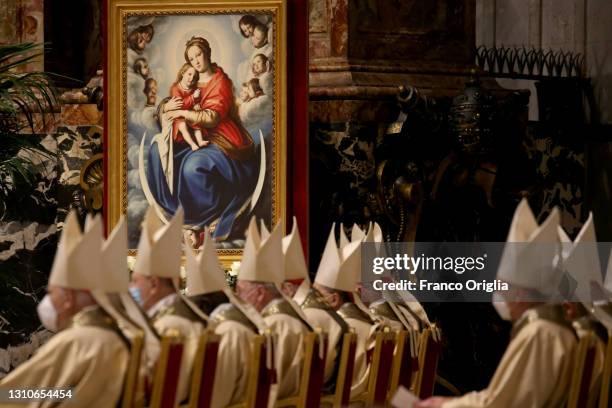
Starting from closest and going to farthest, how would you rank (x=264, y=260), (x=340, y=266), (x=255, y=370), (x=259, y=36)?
1. (x=255, y=370)
2. (x=264, y=260)
3. (x=340, y=266)
4. (x=259, y=36)

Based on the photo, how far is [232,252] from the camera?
Result: 11.8 metres

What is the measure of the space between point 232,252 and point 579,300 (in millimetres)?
4362

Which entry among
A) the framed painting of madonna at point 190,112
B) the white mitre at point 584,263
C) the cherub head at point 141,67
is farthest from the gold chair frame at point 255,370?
the cherub head at point 141,67

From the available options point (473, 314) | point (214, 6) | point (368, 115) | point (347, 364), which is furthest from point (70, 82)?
point (347, 364)

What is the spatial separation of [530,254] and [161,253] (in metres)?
1.76

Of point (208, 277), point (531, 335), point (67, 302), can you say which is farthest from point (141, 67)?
point (531, 335)

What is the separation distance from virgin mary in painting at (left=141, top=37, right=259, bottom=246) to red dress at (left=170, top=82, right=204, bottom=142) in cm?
2

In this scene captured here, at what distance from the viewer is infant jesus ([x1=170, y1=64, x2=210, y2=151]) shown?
11867 millimetres

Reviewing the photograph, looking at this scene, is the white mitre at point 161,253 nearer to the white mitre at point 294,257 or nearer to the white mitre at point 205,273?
the white mitre at point 205,273

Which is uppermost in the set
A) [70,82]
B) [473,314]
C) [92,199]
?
[70,82]

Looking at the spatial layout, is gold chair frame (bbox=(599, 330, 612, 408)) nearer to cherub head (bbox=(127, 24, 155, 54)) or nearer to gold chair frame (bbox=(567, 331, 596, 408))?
gold chair frame (bbox=(567, 331, 596, 408))

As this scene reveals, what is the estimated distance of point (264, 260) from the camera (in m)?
8.54

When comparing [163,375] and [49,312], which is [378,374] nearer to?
[163,375]

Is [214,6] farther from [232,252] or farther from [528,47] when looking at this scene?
[528,47]
